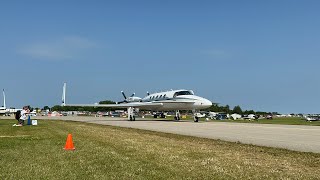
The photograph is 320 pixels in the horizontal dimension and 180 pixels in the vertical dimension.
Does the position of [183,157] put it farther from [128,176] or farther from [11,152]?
[11,152]

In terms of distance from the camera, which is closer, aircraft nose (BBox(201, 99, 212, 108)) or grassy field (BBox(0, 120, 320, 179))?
grassy field (BBox(0, 120, 320, 179))

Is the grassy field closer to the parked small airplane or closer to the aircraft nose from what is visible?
the aircraft nose

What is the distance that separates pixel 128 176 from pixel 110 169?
3.71ft

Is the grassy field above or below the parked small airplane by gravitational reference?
below

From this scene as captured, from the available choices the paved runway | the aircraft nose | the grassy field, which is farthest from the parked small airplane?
the grassy field

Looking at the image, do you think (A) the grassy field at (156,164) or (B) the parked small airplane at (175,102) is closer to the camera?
(A) the grassy field at (156,164)

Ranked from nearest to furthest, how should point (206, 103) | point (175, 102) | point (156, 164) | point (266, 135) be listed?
point (156, 164) < point (266, 135) < point (206, 103) < point (175, 102)

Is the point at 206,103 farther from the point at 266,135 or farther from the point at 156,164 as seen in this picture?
the point at 156,164

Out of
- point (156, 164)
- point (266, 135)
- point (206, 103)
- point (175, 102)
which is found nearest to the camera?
point (156, 164)

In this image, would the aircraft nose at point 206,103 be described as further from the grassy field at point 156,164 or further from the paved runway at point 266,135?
the grassy field at point 156,164

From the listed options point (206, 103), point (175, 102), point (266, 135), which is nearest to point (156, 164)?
point (266, 135)

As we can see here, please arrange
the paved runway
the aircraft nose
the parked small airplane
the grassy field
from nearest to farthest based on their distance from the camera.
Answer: the grassy field → the paved runway → the aircraft nose → the parked small airplane

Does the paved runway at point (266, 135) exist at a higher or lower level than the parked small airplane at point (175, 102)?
lower

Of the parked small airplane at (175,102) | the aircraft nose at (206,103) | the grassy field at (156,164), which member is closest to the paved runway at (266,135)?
the grassy field at (156,164)
